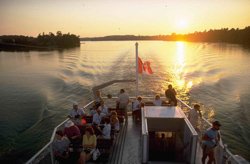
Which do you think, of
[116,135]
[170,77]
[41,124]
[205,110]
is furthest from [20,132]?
[170,77]

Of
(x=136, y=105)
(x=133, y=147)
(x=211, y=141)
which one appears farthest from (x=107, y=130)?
(x=211, y=141)

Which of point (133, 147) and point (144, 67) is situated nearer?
point (133, 147)

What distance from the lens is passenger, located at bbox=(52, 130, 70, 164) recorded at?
24.7 ft

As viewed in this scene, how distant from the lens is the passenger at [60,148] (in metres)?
7.54

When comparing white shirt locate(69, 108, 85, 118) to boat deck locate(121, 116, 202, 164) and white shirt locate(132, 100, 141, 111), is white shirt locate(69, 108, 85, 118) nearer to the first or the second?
→ boat deck locate(121, 116, 202, 164)

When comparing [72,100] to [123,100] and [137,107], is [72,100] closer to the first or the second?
[123,100]

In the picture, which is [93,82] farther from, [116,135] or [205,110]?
[116,135]

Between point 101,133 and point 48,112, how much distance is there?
51.3 ft

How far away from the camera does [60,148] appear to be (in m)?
7.55

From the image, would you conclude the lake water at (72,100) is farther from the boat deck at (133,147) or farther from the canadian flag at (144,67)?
the canadian flag at (144,67)

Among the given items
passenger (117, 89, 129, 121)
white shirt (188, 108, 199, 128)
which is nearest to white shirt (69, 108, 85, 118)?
passenger (117, 89, 129, 121)

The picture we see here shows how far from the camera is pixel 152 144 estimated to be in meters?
9.01

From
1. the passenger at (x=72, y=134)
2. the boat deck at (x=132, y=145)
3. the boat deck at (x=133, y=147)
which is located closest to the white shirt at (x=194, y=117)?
the boat deck at (x=133, y=147)

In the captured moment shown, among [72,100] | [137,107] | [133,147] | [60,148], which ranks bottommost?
[72,100]
